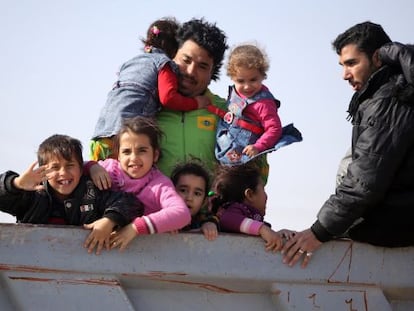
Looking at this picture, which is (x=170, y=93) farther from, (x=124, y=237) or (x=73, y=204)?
(x=124, y=237)

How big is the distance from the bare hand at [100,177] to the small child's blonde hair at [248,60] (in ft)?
4.38

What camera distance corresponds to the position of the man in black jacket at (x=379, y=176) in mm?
3092

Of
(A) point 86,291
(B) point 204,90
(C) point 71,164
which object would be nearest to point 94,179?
(C) point 71,164

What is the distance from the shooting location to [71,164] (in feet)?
10.4

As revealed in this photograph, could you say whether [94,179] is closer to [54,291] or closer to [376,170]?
[54,291]

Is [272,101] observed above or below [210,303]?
above

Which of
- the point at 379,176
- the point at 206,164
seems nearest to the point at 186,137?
the point at 206,164

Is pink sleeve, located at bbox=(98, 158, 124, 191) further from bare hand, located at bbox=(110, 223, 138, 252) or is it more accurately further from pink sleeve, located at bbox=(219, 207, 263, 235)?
pink sleeve, located at bbox=(219, 207, 263, 235)

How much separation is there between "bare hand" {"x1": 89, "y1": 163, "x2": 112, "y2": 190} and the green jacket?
642mm

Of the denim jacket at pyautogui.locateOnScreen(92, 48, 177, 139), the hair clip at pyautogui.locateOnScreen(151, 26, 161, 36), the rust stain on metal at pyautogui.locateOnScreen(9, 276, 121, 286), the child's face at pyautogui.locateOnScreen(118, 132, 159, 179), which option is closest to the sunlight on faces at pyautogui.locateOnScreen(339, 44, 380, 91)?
the denim jacket at pyautogui.locateOnScreen(92, 48, 177, 139)

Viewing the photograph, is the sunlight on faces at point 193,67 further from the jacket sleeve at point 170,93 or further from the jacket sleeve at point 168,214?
the jacket sleeve at point 168,214

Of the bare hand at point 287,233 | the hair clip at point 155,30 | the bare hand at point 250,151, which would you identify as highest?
the hair clip at point 155,30

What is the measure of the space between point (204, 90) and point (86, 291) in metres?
1.74

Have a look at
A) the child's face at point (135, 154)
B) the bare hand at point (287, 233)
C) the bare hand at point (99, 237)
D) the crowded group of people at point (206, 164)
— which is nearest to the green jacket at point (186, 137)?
the crowded group of people at point (206, 164)
